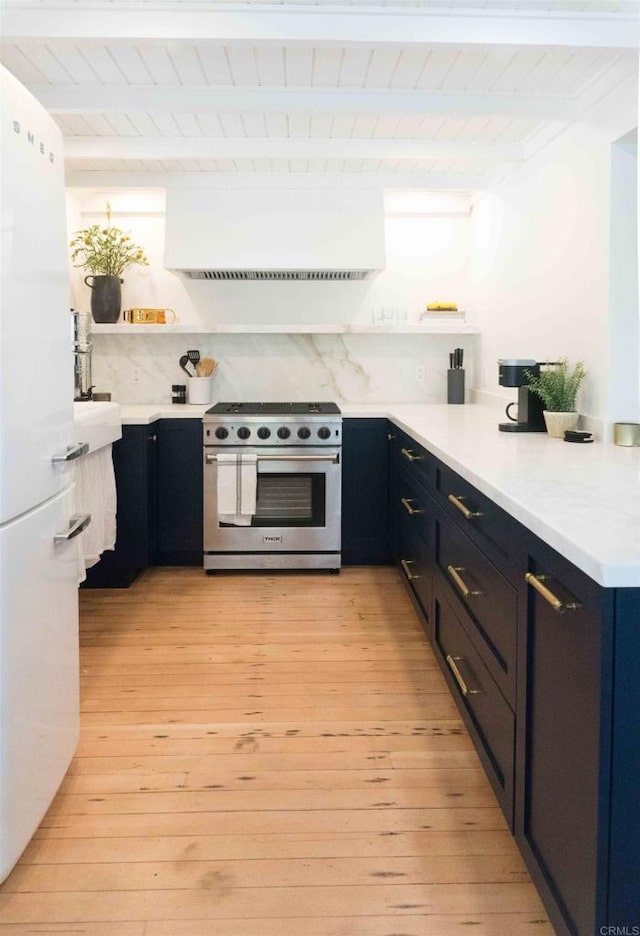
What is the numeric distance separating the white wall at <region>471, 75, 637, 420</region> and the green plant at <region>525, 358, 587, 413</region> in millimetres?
51

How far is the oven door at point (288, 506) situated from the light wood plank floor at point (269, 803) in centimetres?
91

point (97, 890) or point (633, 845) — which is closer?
point (633, 845)

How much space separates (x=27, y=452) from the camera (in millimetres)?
1727

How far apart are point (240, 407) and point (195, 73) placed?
74.4 inches

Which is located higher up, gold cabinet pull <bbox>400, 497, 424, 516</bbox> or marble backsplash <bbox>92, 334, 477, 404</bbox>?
marble backsplash <bbox>92, 334, 477, 404</bbox>

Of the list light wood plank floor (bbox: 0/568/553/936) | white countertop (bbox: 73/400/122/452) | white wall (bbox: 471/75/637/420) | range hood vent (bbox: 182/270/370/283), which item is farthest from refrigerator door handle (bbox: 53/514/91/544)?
range hood vent (bbox: 182/270/370/283)

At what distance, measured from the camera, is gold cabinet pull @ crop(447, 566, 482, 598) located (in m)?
2.22

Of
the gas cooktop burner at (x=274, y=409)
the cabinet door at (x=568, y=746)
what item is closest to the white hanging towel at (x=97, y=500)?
the gas cooktop burner at (x=274, y=409)

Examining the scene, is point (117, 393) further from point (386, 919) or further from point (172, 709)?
point (386, 919)

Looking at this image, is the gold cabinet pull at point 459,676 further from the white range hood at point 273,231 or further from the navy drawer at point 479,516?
the white range hood at point 273,231

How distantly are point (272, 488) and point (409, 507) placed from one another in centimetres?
98

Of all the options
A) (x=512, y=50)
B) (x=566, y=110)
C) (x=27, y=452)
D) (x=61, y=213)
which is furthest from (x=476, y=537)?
(x=566, y=110)

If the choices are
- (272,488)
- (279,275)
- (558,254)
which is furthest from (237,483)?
(558,254)

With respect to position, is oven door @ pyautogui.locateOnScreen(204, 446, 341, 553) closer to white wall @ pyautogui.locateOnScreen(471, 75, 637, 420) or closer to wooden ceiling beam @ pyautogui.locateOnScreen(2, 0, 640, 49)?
white wall @ pyautogui.locateOnScreen(471, 75, 637, 420)
